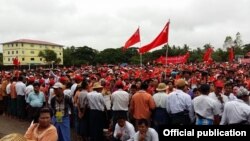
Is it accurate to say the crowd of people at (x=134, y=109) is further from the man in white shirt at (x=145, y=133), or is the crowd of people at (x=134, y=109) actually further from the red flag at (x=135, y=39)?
the red flag at (x=135, y=39)

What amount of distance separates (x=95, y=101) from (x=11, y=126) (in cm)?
453

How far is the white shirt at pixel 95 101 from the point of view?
934cm

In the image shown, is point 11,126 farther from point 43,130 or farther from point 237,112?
point 237,112

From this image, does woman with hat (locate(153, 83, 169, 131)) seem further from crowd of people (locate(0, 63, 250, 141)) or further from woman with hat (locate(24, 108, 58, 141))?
woman with hat (locate(24, 108, 58, 141))

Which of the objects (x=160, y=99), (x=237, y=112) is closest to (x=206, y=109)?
(x=237, y=112)

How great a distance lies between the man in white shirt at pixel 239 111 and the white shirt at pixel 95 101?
372cm

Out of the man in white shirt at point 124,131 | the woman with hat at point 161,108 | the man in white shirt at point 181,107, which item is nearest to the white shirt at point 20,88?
the woman with hat at point 161,108

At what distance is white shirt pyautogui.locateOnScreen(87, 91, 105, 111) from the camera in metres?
9.34

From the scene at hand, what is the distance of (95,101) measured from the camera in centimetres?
935

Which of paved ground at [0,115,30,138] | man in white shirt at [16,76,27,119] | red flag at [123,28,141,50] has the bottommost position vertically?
paved ground at [0,115,30,138]

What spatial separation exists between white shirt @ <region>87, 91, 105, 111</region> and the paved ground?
9.70 ft

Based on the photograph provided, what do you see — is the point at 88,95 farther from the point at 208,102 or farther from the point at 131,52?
the point at 131,52

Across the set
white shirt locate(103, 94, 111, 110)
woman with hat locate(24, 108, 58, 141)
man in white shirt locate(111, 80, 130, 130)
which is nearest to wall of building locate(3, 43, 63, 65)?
white shirt locate(103, 94, 111, 110)

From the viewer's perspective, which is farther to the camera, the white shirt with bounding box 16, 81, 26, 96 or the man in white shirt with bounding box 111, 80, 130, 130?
the white shirt with bounding box 16, 81, 26, 96
